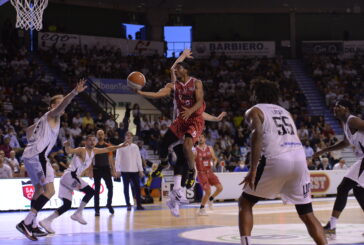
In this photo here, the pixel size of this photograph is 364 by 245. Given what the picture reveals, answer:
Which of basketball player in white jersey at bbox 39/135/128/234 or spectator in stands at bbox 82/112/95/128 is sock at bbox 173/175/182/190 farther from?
spectator in stands at bbox 82/112/95/128

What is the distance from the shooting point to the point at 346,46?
115ft

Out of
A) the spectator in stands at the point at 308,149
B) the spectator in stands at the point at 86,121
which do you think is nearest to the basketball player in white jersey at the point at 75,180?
the spectator in stands at the point at 86,121

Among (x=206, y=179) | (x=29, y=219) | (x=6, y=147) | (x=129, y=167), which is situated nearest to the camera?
(x=29, y=219)

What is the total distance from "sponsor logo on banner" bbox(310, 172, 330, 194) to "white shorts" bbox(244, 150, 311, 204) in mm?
14913

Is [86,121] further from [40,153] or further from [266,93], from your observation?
[266,93]

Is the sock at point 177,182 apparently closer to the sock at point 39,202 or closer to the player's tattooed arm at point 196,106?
the player's tattooed arm at point 196,106

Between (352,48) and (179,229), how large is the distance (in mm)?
26150

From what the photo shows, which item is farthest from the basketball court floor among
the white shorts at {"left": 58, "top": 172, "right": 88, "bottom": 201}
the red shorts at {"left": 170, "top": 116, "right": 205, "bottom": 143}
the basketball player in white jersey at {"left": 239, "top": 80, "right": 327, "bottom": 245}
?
the basketball player in white jersey at {"left": 239, "top": 80, "right": 327, "bottom": 245}

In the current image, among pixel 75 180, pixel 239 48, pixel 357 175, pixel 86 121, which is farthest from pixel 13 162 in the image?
pixel 239 48

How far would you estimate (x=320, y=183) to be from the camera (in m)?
21.5

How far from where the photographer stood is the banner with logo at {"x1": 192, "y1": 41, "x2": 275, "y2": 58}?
34.3m

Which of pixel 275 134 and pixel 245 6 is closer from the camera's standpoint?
pixel 275 134

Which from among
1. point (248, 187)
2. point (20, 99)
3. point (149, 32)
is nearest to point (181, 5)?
point (149, 32)

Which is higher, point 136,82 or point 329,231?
point 136,82
